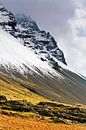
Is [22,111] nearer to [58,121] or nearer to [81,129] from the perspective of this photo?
[58,121]

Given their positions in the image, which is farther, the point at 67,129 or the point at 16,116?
the point at 16,116

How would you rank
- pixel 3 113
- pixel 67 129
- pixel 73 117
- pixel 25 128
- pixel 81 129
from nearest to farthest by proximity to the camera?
pixel 25 128 < pixel 67 129 < pixel 81 129 < pixel 3 113 < pixel 73 117

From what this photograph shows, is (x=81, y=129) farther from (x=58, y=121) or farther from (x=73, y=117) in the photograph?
(x=73, y=117)

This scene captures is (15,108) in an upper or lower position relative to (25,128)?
upper

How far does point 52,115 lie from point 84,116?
380 inches

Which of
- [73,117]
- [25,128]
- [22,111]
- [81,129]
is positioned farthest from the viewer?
[73,117]

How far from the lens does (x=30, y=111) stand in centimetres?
6894

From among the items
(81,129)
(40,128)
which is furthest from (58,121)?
(40,128)

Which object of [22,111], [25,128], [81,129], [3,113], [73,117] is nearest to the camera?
[25,128]

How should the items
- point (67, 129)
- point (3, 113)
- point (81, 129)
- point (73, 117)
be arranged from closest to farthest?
point (67, 129)
point (81, 129)
point (3, 113)
point (73, 117)

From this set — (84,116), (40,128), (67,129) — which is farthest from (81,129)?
(84,116)

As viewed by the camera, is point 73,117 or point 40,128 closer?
point 40,128

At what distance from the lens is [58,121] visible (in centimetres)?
6188

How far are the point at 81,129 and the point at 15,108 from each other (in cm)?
1589
